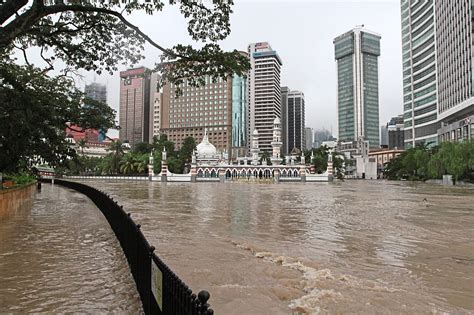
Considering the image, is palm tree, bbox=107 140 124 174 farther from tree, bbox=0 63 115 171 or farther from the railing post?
the railing post

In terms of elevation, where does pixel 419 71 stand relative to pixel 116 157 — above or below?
above

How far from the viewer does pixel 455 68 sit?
6856 centimetres

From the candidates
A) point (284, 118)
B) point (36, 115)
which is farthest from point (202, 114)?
point (36, 115)

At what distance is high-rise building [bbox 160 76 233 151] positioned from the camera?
136625 millimetres

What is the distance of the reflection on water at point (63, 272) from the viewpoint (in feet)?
18.9

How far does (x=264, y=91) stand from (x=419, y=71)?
61890 millimetres

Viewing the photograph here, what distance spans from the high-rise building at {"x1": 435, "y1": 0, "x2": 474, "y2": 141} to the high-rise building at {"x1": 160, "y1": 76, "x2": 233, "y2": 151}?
72344 mm

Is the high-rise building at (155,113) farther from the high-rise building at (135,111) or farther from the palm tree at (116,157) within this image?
the palm tree at (116,157)

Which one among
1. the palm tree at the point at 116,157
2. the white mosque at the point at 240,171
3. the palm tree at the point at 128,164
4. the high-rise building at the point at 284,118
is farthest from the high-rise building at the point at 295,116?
the palm tree at the point at 128,164

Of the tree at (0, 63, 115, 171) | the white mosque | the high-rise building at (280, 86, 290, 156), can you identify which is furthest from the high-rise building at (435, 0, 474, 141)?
the high-rise building at (280, 86, 290, 156)

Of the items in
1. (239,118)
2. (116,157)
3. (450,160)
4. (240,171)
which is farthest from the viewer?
(239,118)

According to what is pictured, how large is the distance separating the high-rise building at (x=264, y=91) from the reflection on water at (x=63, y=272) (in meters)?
132

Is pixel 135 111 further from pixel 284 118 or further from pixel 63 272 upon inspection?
pixel 63 272

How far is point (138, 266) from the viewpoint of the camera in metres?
6.00
